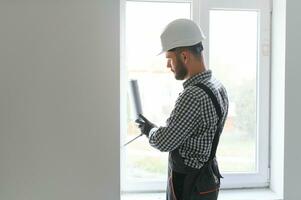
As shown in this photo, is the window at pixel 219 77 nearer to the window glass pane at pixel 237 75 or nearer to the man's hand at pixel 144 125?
the window glass pane at pixel 237 75

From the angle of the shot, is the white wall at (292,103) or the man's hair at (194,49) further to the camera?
the white wall at (292,103)

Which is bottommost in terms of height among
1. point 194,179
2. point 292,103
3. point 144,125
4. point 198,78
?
point 194,179

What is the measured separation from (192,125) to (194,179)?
257 millimetres

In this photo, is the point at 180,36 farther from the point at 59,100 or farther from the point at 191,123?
the point at 59,100

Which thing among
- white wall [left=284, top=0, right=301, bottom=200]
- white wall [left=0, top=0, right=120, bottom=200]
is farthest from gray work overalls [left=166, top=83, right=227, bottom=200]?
white wall [left=284, top=0, right=301, bottom=200]

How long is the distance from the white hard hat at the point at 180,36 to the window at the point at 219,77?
62 cm

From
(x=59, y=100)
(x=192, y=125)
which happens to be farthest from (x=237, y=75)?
(x=59, y=100)

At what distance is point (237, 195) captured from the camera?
241cm

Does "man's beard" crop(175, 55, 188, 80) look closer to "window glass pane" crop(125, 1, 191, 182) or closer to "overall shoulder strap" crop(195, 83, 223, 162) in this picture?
"overall shoulder strap" crop(195, 83, 223, 162)

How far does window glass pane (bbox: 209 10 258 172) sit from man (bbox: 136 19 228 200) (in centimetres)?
66

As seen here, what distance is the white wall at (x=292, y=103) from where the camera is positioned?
229 cm

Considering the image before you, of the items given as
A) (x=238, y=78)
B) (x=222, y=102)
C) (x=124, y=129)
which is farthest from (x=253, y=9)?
(x=124, y=129)

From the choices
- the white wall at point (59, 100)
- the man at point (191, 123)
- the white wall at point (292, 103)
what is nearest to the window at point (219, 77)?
the white wall at point (292, 103)

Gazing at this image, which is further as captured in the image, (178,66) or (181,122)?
(178,66)
